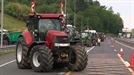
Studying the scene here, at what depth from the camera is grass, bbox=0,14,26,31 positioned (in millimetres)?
90925

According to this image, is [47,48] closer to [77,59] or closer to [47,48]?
[47,48]

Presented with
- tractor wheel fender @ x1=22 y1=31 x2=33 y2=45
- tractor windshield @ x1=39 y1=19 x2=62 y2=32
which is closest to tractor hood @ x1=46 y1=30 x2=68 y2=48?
tractor windshield @ x1=39 y1=19 x2=62 y2=32

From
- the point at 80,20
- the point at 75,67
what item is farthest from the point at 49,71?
the point at 80,20

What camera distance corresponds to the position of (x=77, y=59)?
21.2 meters

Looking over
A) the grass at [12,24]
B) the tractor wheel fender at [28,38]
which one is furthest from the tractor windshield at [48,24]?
the grass at [12,24]

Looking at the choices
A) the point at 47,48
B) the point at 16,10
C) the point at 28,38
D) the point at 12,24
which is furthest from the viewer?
A: the point at 16,10

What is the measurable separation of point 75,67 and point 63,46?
1.10 meters

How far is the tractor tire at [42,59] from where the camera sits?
20469mm

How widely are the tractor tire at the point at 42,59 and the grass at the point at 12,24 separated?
223ft

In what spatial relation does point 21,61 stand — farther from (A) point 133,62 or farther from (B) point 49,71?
(A) point 133,62

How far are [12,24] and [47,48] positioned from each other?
77.0 m

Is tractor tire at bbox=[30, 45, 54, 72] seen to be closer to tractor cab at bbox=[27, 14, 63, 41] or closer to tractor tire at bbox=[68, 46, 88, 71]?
tractor cab at bbox=[27, 14, 63, 41]

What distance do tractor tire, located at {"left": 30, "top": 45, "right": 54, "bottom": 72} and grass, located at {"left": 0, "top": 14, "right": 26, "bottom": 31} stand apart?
6786 centimetres

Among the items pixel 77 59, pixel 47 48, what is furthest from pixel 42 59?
pixel 77 59
